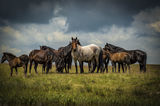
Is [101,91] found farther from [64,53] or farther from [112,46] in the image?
[112,46]

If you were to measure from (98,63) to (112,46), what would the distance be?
3820 millimetres

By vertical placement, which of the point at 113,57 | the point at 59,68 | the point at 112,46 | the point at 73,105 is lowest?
the point at 73,105

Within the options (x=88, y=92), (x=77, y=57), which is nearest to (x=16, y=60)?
(x=77, y=57)

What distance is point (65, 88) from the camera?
9555mm

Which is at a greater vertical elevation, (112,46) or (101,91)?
(112,46)

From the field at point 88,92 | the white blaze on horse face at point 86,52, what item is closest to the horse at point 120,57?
the white blaze on horse face at point 86,52

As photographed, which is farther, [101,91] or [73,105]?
[101,91]

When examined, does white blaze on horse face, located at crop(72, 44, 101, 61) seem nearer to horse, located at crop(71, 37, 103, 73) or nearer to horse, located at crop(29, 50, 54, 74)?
horse, located at crop(71, 37, 103, 73)

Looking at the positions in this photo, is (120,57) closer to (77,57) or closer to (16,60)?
(77,57)

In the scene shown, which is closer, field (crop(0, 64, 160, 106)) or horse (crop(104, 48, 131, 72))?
field (crop(0, 64, 160, 106))

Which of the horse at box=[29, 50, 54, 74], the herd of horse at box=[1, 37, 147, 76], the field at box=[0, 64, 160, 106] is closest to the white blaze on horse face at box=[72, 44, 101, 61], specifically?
the herd of horse at box=[1, 37, 147, 76]

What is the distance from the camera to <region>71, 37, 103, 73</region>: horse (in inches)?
620

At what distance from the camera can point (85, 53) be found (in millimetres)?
16484

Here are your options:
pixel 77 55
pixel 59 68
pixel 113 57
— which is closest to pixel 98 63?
pixel 113 57
